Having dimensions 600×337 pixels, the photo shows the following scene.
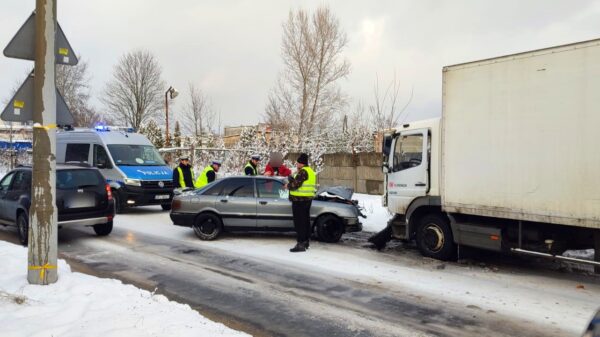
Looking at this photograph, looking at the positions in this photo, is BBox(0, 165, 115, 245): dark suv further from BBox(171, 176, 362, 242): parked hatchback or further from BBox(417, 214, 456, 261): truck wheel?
BBox(417, 214, 456, 261): truck wheel

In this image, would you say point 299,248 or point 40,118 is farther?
point 299,248

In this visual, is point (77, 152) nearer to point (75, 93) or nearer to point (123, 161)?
point (123, 161)

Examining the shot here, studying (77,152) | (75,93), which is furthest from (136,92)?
(77,152)

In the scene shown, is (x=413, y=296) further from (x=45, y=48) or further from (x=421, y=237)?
(x=45, y=48)

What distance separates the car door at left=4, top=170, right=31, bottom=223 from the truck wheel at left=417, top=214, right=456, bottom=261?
24.6ft

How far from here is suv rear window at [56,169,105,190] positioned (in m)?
8.97

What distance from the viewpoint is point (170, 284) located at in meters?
6.29

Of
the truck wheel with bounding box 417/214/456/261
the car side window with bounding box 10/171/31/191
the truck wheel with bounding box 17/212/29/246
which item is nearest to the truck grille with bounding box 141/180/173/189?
the car side window with bounding box 10/171/31/191

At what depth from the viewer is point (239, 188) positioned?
377 inches

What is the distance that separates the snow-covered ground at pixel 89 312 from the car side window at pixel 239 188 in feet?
12.9

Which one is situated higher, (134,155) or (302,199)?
(134,155)

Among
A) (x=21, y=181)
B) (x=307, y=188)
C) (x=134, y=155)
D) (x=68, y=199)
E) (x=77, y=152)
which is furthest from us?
(x=77, y=152)

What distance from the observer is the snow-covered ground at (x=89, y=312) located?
416 cm

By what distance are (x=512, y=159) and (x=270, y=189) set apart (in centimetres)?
468
